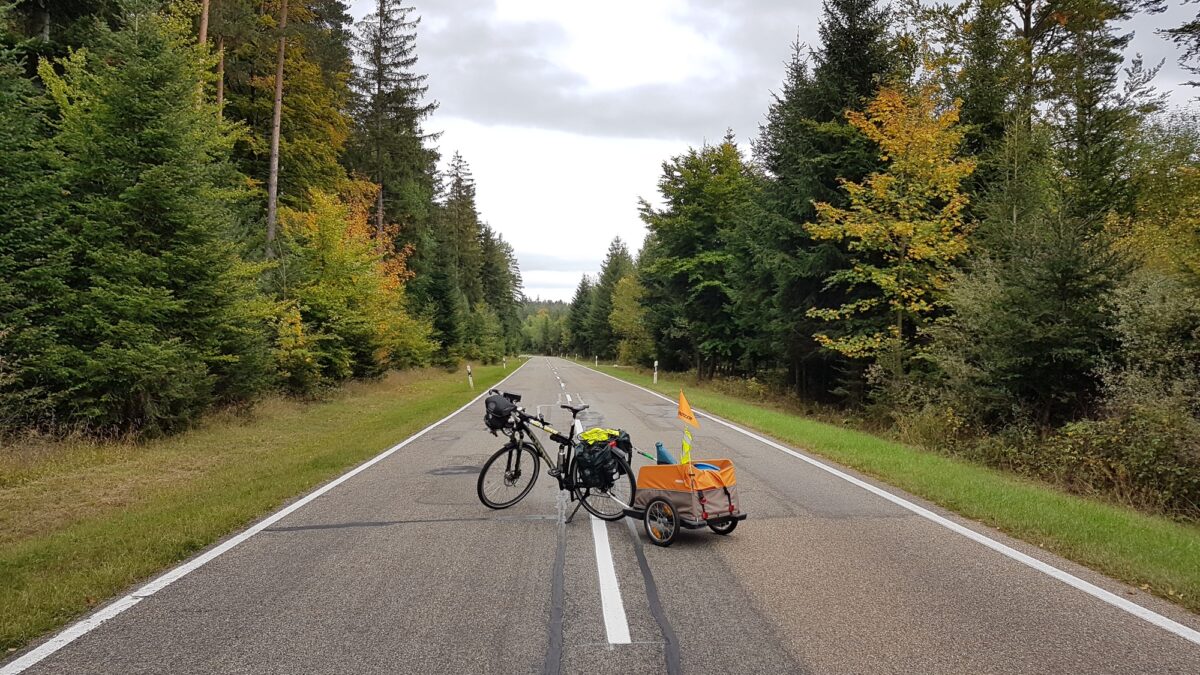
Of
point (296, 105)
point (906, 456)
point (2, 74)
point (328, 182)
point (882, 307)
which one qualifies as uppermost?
point (296, 105)

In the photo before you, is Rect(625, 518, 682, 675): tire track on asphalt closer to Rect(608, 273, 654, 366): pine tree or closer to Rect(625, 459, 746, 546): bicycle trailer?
Rect(625, 459, 746, 546): bicycle trailer

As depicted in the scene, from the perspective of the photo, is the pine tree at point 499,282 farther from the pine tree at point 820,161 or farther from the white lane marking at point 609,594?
the white lane marking at point 609,594

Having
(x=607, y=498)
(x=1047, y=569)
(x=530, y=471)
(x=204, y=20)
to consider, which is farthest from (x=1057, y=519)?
(x=204, y=20)

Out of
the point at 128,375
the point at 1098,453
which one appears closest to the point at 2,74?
the point at 128,375

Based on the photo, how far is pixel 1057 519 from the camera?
5855 millimetres

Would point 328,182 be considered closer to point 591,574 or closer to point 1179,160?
point 591,574

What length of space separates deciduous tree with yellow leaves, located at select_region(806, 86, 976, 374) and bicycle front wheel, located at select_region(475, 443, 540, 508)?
11698mm

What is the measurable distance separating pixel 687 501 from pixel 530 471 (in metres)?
2.35

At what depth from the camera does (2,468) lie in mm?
7641

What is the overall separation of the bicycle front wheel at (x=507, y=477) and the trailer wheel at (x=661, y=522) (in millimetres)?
1890

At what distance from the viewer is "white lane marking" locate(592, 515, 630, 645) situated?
3495 millimetres

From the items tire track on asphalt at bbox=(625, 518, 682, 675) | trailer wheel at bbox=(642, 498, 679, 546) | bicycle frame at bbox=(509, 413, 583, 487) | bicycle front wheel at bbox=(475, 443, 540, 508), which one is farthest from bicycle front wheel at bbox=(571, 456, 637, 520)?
bicycle front wheel at bbox=(475, 443, 540, 508)

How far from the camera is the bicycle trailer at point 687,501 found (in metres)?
5.18

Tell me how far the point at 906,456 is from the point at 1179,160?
679 inches
